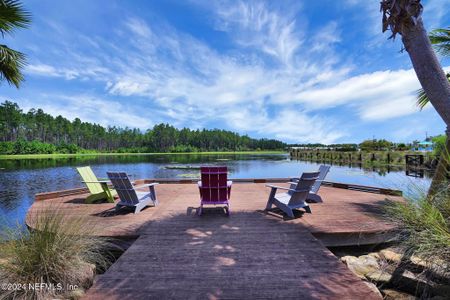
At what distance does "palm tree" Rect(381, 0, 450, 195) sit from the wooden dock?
187cm

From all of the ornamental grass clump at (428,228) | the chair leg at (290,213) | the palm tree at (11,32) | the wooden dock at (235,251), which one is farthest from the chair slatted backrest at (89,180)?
the ornamental grass clump at (428,228)

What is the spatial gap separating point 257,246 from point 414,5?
4.15 meters

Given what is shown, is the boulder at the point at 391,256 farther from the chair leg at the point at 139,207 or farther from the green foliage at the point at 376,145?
the green foliage at the point at 376,145

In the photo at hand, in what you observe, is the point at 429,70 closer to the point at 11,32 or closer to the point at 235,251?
the point at 235,251

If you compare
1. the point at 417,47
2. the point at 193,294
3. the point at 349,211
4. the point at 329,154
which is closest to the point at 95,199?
the point at 193,294

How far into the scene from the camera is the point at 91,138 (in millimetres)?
91875

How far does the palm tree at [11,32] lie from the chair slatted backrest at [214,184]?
5.49 metres

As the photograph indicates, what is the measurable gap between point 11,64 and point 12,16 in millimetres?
1257

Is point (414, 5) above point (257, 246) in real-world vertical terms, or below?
above

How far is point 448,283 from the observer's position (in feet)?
8.38

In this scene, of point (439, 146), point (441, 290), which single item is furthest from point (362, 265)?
point (439, 146)

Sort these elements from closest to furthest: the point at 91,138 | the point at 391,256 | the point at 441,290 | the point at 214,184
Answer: the point at 441,290, the point at 391,256, the point at 214,184, the point at 91,138

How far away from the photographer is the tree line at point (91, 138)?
226 feet

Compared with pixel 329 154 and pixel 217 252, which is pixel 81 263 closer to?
pixel 217 252
